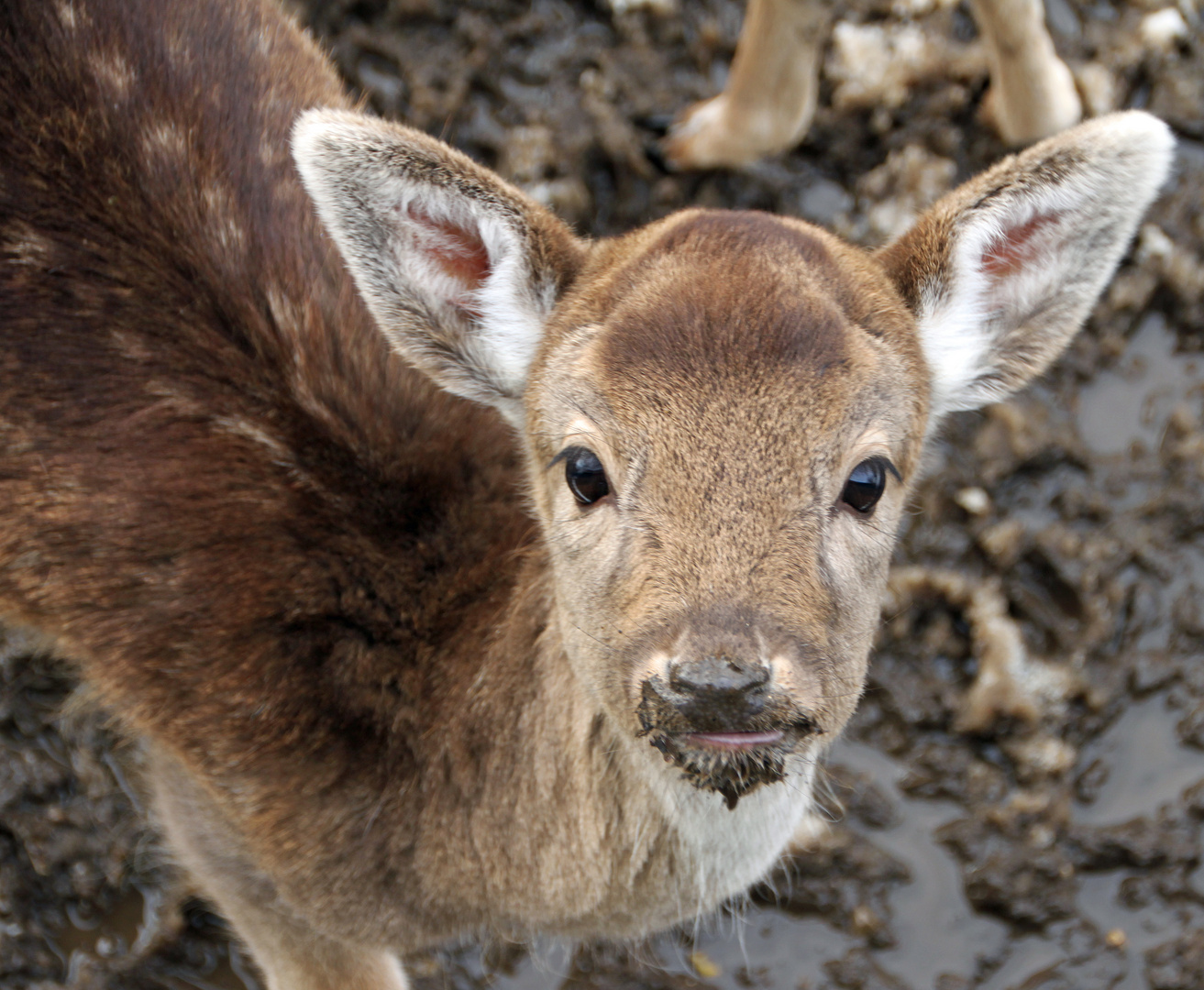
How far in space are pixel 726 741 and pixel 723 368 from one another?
692 mm

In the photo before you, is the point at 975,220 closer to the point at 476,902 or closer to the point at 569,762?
the point at 569,762

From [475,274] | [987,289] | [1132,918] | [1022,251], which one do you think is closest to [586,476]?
[475,274]

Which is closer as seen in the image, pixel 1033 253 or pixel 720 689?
pixel 720 689

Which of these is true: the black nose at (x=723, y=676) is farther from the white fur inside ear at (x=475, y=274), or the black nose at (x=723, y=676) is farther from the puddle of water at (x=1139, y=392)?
the puddle of water at (x=1139, y=392)

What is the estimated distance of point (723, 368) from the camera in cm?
235

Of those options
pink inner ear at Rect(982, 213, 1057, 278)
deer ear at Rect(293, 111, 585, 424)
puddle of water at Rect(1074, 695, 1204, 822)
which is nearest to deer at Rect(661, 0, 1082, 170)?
pink inner ear at Rect(982, 213, 1057, 278)

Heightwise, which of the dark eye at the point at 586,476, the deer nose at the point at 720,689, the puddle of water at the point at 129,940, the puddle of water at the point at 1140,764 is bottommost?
the puddle of water at the point at 1140,764

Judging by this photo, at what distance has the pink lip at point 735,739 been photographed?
222 centimetres

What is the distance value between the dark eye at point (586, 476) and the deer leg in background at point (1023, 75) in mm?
2832

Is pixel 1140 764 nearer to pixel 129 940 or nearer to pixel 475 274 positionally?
pixel 475 274

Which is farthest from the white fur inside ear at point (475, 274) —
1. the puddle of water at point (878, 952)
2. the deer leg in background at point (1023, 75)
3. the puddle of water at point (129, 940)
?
the deer leg in background at point (1023, 75)

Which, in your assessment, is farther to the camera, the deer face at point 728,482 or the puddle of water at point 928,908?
the puddle of water at point 928,908

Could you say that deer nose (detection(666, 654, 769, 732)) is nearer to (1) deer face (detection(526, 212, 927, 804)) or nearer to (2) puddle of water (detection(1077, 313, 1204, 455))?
(1) deer face (detection(526, 212, 927, 804))

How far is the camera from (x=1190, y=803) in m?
3.87
